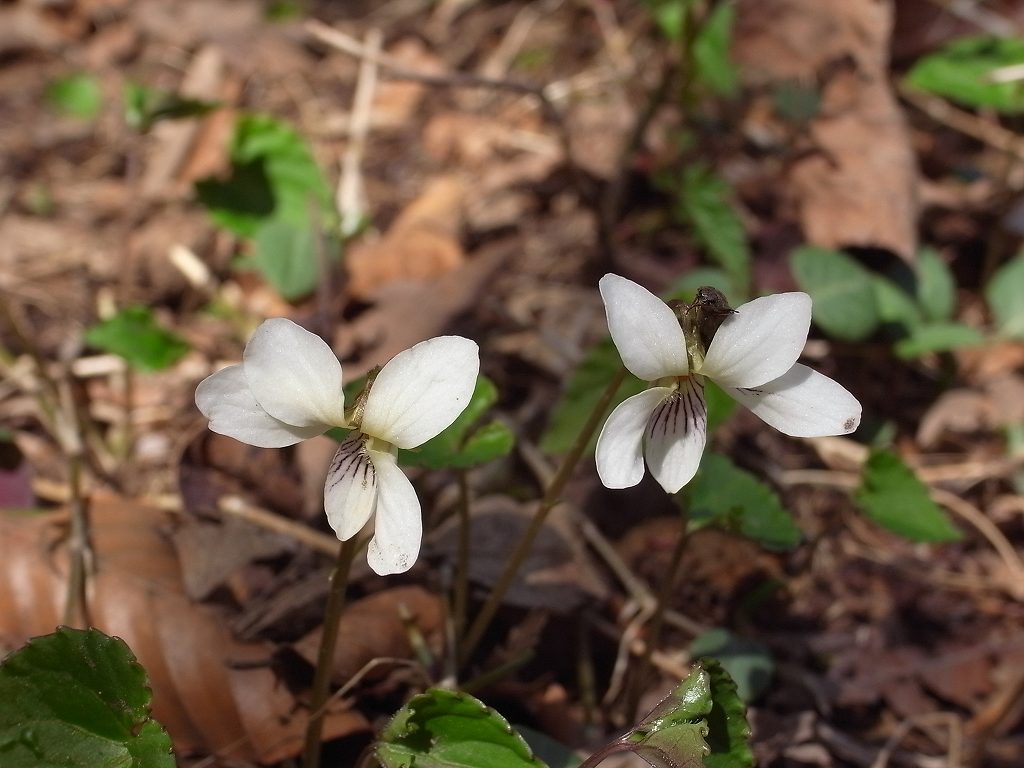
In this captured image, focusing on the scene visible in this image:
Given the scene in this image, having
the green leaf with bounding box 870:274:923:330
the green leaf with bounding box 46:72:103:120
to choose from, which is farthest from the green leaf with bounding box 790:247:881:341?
the green leaf with bounding box 46:72:103:120

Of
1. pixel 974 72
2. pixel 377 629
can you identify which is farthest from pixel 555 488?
pixel 974 72

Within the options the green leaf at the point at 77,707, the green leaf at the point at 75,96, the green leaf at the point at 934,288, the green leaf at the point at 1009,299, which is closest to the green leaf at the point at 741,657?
the green leaf at the point at 77,707

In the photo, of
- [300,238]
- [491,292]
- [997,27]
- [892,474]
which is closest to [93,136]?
[300,238]

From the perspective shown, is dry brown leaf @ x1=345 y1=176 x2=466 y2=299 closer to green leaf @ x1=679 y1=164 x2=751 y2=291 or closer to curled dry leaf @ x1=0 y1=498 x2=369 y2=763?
green leaf @ x1=679 y1=164 x2=751 y2=291

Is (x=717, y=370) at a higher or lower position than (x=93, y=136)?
higher

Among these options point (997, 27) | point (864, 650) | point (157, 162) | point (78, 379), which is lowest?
point (864, 650)

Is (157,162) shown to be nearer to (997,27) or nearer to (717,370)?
(717,370)
